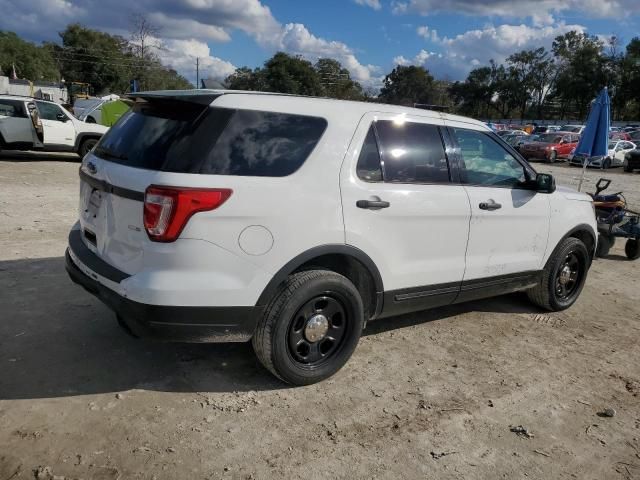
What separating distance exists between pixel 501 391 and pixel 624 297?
3.28 m

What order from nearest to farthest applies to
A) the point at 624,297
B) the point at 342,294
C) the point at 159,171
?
the point at 159,171 < the point at 342,294 < the point at 624,297

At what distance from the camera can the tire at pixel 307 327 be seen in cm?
318

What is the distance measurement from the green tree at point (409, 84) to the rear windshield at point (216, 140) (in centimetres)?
8180

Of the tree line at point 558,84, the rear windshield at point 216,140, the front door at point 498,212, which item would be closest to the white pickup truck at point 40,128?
the rear windshield at point 216,140

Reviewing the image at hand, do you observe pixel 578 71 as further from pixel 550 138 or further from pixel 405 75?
pixel 550 138

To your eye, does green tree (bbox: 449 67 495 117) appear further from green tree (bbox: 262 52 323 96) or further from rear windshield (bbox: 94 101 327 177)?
rear windshield (bbox: 94 101 327 177)

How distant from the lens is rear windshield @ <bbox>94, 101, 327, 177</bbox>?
115 inches

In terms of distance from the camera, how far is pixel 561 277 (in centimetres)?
521

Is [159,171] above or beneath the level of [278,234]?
above

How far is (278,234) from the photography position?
305 centimetres

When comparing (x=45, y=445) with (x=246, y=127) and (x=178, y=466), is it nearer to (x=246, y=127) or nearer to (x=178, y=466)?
(x=178, y=466)

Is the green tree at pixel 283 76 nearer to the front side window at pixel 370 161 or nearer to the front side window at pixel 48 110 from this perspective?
the front side window at pixel 48 110

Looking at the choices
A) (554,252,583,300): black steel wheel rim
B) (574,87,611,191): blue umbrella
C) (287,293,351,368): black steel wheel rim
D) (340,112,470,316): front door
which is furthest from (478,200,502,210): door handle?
(574,87,611,191): blue umbrella

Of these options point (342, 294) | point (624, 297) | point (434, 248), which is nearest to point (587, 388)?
point (434, 248)
